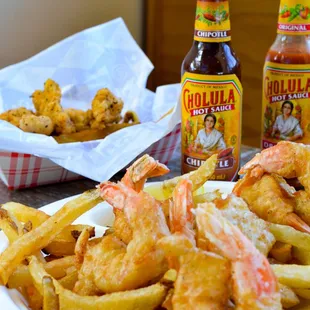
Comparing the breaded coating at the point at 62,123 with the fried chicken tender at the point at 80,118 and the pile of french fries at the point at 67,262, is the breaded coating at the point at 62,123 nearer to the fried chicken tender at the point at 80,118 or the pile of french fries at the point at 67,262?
the fried chicken tender at the point at 80,118

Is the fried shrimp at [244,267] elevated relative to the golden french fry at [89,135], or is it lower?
elevated

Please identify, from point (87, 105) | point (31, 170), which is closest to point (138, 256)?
point (31, 170)

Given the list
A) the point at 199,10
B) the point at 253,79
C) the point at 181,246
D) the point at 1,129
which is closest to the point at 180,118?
the point at 199,10

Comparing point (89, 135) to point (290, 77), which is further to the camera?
point (89, 135)

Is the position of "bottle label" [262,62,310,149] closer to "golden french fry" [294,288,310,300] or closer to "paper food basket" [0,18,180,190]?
"paper food basket" [0,18,180,190]

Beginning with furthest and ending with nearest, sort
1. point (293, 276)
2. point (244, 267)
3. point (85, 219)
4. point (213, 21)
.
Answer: point (213, 21) → point (85, 219) → point (293, 276) → point (244, 267)

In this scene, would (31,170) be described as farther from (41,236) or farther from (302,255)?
(302,255)

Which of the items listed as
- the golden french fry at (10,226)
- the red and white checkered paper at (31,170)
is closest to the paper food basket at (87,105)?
the red and white checkered paper at (31,170)
